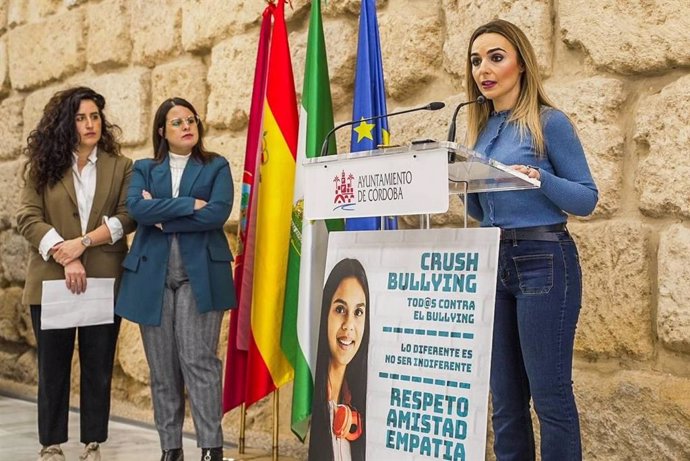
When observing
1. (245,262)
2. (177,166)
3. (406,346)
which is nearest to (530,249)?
(406,346)

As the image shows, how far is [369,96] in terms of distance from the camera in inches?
125

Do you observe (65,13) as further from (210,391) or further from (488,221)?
(488,221)

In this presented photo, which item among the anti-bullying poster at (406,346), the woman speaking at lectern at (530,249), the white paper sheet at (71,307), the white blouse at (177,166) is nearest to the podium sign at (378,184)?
the anti-bullying poster at (406,346)

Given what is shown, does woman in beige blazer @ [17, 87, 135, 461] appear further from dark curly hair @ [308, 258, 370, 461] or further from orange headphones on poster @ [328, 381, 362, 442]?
orange headphones on poster @ [328, 381, 362, 442]

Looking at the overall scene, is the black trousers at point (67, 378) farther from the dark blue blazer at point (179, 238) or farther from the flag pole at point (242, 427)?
the flag pole at point (242, 427)

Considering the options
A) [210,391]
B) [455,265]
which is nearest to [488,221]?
[455,265]

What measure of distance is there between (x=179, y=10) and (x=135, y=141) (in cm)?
70

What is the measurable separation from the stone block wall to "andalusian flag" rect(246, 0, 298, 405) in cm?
37

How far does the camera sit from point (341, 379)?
7.25 feet

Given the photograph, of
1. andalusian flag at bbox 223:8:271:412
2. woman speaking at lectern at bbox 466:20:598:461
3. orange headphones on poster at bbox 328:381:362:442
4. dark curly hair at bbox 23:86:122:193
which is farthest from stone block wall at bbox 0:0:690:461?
orange headphones on poster at bbox 328:381:362:442

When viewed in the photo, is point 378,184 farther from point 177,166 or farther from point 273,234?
point 177,166

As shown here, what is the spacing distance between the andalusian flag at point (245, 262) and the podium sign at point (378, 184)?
1233mm

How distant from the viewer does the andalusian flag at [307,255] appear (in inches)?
121

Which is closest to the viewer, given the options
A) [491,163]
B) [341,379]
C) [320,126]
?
[491,163]
